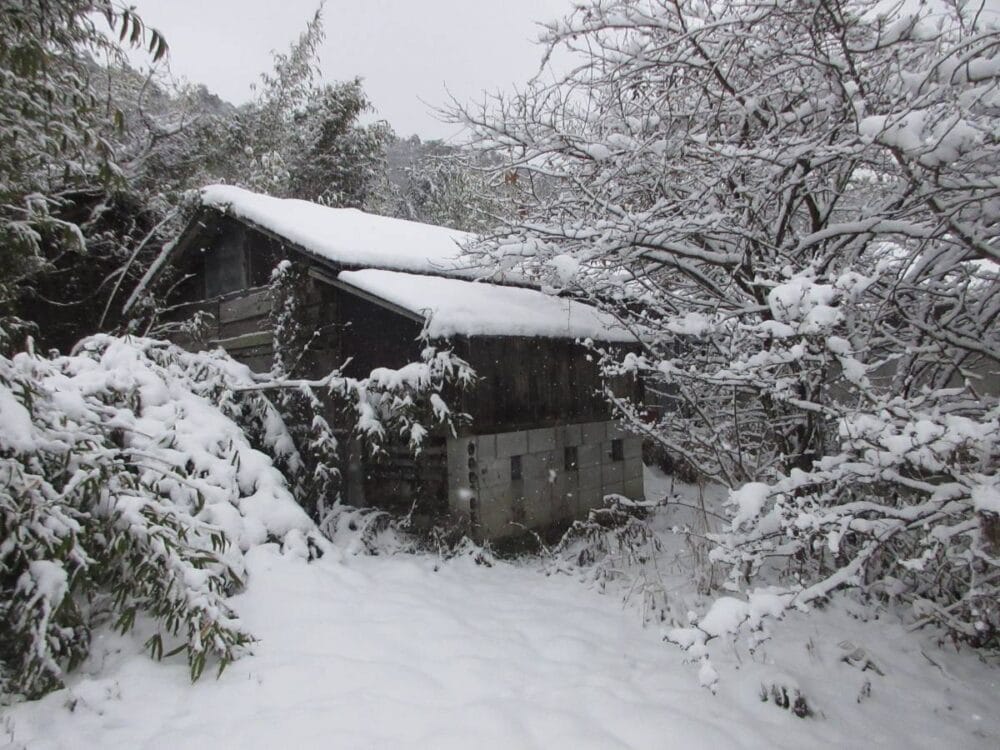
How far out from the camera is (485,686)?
3520 mm

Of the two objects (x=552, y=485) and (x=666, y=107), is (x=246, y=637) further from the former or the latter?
(x=666, y=107)

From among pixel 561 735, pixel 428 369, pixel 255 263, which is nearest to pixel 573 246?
pixel 428 369

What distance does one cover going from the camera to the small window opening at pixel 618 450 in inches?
351

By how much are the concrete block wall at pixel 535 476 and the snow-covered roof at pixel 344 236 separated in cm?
212

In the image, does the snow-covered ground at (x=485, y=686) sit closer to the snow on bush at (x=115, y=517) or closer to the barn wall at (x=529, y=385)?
the snow on bush at (x=115, y=517)

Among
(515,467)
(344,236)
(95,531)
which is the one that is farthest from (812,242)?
(344,236)

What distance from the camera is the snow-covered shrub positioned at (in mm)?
3320

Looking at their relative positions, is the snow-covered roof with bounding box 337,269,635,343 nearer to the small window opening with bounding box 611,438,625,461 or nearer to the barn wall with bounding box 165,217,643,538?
the barn wall with bounding box 165,217,643,538

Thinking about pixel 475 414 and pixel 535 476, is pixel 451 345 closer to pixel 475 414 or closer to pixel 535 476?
pixel 475 414

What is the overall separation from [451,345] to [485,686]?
3669mm

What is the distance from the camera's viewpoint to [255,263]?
28.4ft

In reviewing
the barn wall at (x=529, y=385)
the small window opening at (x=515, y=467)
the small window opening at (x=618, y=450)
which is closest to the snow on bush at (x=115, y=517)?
the barn wall at (x=529, y=385)

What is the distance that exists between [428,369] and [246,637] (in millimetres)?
3071

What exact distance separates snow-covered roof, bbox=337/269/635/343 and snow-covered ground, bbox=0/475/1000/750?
8.73ft
